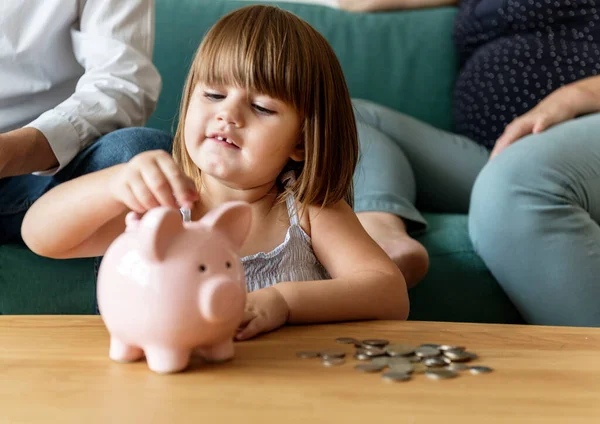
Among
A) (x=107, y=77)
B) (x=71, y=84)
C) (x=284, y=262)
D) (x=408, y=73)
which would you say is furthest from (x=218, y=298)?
(x=408, y=73)

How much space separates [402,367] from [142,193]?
0.27 m

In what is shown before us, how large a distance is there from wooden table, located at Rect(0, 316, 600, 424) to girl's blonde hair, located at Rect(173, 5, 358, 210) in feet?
0.91

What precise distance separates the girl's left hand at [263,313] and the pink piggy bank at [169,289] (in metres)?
0.09

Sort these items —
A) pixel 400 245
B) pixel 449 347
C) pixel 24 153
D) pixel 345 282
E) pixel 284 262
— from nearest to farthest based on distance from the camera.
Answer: pixel 449 347 < pixel 345 282 < pixel 284 262 < pixel 24 153 < pixel 400 245

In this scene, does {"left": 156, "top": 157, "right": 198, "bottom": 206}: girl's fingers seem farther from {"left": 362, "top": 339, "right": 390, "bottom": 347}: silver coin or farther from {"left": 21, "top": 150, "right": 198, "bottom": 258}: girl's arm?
{"left": 362, "top": 339, "right": 390, "bottom": 347}: silver coin

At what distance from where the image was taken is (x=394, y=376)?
59cm

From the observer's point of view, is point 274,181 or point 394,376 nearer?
point 394,376

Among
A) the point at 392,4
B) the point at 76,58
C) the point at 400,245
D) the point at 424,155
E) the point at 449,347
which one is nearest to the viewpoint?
the point at 449,347

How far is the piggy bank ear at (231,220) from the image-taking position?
621mm

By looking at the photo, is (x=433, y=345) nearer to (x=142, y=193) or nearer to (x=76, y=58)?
(x=142, y=193)

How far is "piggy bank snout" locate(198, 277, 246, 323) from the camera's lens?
0.57m

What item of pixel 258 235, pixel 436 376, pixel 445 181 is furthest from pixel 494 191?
pixel 436 376

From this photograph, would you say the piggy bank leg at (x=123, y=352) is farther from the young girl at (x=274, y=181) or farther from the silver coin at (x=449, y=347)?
the silver coin at (x=449, y=347)

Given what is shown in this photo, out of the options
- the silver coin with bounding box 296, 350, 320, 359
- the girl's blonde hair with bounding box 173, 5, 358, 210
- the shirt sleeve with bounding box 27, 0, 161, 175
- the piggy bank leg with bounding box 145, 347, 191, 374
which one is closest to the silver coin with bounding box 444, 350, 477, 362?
the silver coin with bounding box 296, 350, 320, 359
